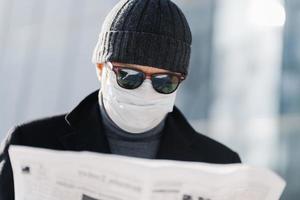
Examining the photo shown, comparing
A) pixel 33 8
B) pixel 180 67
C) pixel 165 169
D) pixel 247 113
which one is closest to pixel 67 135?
pixel 180 67

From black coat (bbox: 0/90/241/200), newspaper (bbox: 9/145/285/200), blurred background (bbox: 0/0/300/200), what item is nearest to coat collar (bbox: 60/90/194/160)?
black coat (bbox: 0/90/241/200)

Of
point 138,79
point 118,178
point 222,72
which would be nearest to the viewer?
point 118,178

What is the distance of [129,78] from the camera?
1.79 meters

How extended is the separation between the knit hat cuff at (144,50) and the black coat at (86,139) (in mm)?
166

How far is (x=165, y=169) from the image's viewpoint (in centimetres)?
141

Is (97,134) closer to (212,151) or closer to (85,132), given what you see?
(85,132)

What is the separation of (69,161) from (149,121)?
1.43ft

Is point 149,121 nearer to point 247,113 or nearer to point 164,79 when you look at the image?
point 164,79

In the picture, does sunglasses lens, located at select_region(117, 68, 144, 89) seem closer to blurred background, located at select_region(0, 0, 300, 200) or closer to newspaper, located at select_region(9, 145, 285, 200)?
newspaper, located at select_region(9, 145, 285, 200)

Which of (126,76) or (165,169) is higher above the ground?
(126,76)

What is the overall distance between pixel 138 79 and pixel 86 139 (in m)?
0.21

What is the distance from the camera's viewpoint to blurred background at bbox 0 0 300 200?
11.3ft

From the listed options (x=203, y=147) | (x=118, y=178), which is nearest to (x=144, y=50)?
(x=203, y=147)

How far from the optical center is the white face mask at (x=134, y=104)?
182 cm
